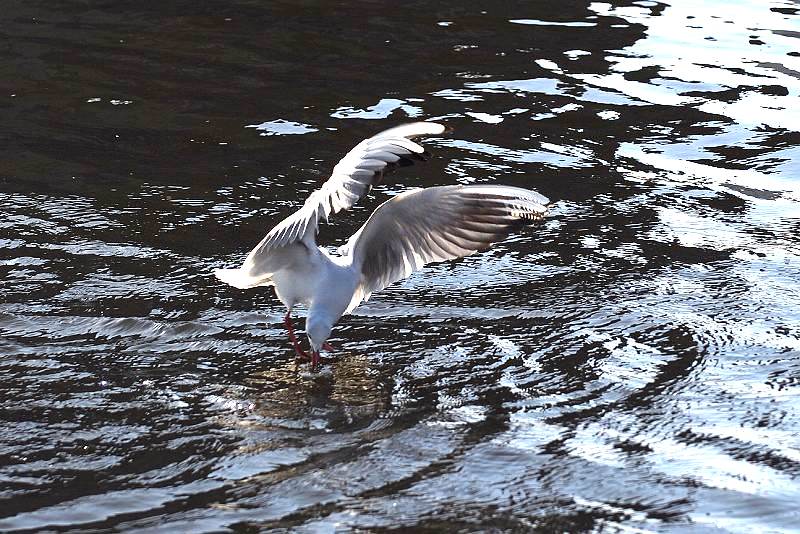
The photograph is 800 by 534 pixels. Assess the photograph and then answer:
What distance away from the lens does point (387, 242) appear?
5.98m

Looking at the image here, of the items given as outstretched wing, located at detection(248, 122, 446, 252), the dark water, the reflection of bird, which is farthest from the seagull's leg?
outstretched wing, located at detection(248, 122, 446, 252)

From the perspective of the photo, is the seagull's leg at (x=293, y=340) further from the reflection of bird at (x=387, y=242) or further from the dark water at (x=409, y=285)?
the dark water at (x=409, y=285)

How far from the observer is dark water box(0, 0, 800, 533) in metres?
4.55

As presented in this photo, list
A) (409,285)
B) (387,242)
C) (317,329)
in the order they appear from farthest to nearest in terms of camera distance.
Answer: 1. (409,285)
2. (387,242)
3. (317,329)

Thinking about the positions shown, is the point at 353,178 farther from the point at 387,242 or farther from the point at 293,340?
the point at 293,340

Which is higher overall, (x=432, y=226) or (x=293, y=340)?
(x=432, y=226)

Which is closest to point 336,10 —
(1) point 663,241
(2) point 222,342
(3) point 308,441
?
(1) point 663,241

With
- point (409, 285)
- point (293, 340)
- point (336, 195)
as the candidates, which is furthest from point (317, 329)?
point (409, 285)

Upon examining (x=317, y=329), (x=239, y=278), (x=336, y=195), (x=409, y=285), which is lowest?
(x=409, y=285)

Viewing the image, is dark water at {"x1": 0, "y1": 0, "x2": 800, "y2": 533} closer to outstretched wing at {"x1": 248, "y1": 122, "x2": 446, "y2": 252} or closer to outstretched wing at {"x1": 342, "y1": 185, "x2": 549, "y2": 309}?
outstretched wing at {"x1": 342, "y1": 185, "x2": 549, "y2": 309}

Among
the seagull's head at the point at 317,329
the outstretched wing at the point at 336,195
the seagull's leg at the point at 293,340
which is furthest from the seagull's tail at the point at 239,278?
the seagull's head at the point at 317,329

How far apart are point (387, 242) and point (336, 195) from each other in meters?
0.82

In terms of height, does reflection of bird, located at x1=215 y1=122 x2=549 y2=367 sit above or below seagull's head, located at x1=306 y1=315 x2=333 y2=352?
above

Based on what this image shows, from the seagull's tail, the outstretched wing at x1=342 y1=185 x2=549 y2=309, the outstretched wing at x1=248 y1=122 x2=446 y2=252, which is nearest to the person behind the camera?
the outstretched wing at x1=248 y1=122 x2=446 y2=252
